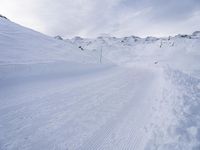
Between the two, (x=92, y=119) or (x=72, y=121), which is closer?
(x=72, y=121)

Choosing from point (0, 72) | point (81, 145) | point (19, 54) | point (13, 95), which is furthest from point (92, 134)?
point (19, 54)

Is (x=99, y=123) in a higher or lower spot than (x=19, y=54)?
lower

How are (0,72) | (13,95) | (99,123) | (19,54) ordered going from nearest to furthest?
(99,123) < (13,95) < (0,72) < (19,54)

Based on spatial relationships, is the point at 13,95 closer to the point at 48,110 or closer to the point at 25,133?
the point at 48,110

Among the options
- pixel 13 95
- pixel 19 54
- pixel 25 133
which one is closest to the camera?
pixel 25 133

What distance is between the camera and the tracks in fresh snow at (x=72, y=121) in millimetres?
4754

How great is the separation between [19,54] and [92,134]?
36.6 ft

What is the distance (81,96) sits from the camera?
8.48m

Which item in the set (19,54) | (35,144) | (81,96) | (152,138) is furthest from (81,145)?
(19,54)

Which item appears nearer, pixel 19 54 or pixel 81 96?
pixel 81 96

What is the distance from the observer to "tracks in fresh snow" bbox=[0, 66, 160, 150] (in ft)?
15.6

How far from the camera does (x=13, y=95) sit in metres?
7.71

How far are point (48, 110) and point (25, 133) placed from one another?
1.59 metres

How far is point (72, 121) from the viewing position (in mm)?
5836
